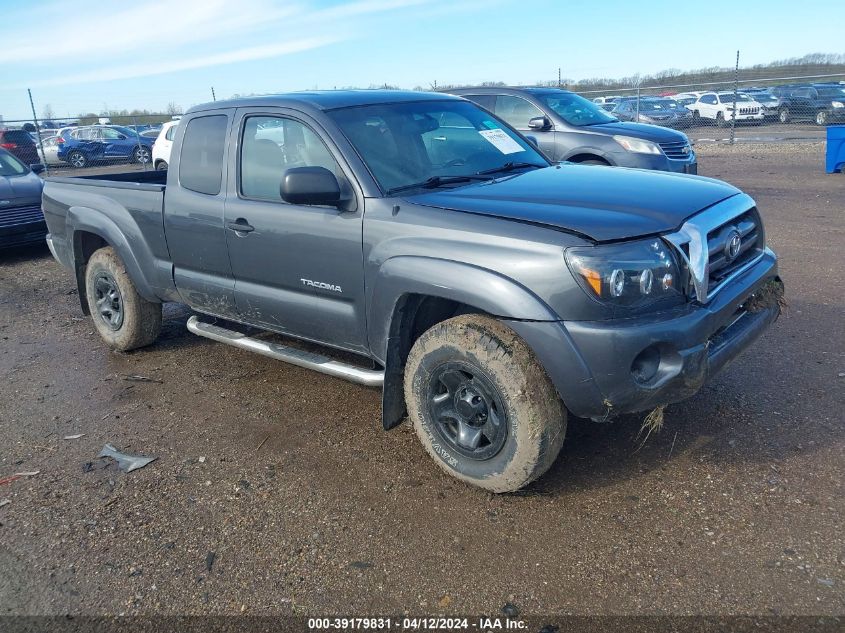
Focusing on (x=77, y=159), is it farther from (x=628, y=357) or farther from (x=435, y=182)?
(x=628, y=357)

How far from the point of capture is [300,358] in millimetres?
4082

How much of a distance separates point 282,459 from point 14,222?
760cm

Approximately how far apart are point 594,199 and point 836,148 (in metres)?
12.0

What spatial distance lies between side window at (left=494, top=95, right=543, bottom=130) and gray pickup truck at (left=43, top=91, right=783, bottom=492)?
5730 mm

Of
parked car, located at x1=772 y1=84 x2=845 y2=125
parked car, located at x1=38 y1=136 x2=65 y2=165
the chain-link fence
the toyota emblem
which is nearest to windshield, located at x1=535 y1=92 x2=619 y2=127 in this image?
the toyota emblem

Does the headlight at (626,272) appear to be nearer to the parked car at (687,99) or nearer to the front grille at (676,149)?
the front grille at (676,149)

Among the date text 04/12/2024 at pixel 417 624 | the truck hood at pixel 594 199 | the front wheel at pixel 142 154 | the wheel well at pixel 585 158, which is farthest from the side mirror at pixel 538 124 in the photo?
the front wheel at pixel 142 154

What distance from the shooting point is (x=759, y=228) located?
378 centimetres

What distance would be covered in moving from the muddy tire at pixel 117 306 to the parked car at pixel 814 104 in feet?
81.5

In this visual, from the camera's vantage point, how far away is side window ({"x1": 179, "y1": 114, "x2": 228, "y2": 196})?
4386mm

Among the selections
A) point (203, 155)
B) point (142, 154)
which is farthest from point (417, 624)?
point (142, 154)

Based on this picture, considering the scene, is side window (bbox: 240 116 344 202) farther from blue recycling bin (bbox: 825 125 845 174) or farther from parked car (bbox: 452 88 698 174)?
blue recycling bin (bbox: 825 125 845 174)

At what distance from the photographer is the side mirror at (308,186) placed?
3404 mm

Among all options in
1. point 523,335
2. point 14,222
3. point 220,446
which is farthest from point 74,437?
point 14,222
